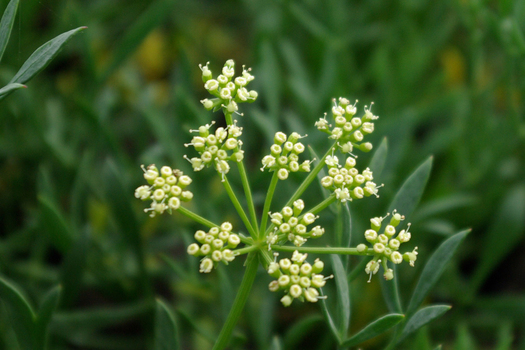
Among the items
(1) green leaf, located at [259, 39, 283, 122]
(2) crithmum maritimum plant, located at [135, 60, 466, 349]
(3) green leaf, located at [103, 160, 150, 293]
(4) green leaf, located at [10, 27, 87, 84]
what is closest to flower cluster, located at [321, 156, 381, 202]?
(2) crithmum maritimum plant, located at [135, 60, 466, 349]

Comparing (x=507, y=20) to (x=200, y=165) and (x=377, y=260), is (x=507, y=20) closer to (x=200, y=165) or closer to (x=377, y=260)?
(x=377, y=260)

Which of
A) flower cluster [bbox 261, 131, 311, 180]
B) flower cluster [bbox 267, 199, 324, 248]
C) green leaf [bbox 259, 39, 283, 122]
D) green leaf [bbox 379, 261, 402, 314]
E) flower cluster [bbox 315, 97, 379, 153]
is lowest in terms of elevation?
green leaf [bbox 379, 261, 402, 314]

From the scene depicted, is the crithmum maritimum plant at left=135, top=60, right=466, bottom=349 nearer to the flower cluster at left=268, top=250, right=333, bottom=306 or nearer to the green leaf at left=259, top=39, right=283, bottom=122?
the flower cluster at left=268, top=250, right=333, bottom=306

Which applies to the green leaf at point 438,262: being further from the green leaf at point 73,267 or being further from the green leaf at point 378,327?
the green leaf at point 73,267

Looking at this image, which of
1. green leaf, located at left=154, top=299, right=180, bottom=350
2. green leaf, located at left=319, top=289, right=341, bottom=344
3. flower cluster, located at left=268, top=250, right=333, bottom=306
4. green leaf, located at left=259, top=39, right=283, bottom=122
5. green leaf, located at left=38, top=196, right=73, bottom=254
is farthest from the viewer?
green leaf, located at left=259, top=39, right=283, bottom=122

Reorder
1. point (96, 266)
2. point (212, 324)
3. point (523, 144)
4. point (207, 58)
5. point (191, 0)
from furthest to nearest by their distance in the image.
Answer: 1. point (191, 0)
2. point (207, 58)
3. point (523, 144)
4. point (212, 324)
5. point (96, 266)

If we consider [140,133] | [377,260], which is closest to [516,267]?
[377,260]

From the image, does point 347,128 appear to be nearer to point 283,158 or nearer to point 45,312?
point 283,158
